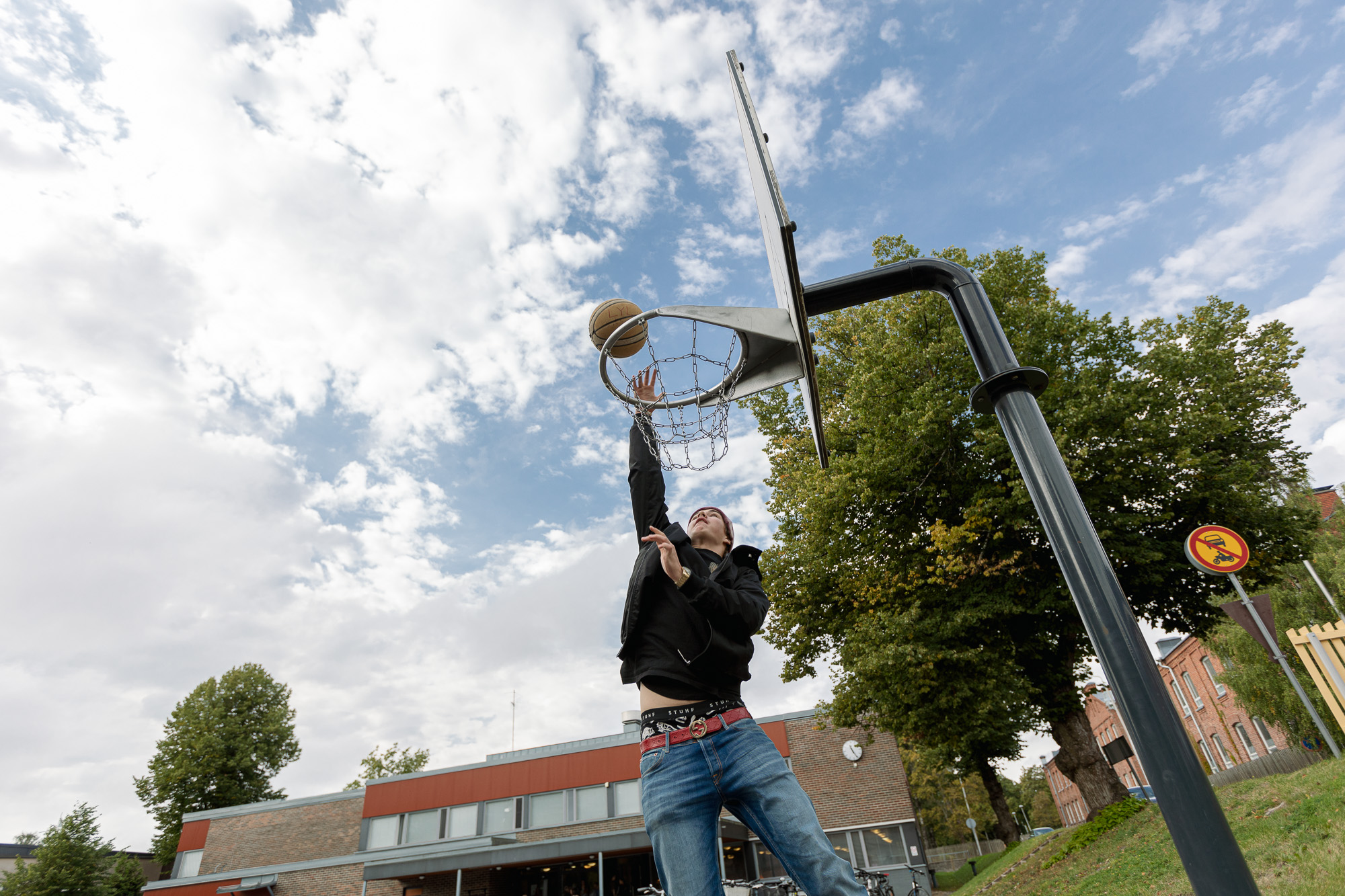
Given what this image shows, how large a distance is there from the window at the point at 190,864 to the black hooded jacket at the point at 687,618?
40.4m

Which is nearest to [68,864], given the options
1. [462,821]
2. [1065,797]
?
[462,821]

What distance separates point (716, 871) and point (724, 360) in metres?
2.81

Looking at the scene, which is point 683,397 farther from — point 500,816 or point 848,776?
point 500,816

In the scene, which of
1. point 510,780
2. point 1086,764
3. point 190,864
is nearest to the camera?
point 1086,764

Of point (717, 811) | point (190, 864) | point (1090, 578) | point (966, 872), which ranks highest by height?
point (190, 864)

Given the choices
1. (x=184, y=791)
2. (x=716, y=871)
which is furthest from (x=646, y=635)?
(x=184, y=791)

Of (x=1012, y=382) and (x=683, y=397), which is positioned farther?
(x=683, y=397)

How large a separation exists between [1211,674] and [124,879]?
59356 mm

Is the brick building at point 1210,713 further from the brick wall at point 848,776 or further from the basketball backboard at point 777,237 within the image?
the basketball backboard at point 777,237

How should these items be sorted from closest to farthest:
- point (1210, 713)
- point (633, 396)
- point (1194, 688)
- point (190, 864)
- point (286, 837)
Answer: point (633, 396), point (286, 837), point (190, 864), point (1210, 713), point (1194, 688)

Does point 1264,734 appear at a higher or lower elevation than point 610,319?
lower

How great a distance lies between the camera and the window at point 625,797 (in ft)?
83.8

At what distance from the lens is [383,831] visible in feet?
93.8

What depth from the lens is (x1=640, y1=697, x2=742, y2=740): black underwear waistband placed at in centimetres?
256
